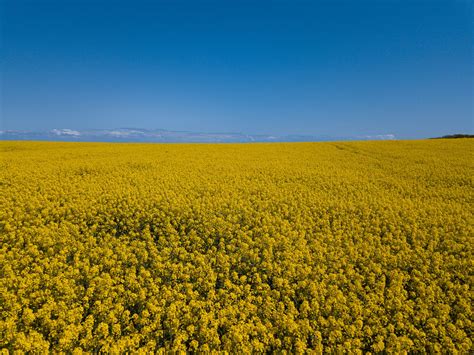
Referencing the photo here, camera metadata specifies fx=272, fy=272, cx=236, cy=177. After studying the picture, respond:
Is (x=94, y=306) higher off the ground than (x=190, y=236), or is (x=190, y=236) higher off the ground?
(x=190, y=236)

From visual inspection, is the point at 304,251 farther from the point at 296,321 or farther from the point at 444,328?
the point at 444,328

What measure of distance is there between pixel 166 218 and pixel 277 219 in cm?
419

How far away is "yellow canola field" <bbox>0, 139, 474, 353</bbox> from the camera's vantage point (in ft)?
17.3

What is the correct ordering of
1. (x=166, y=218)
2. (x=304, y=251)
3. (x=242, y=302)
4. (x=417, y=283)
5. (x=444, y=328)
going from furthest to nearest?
1. (x=166, y=218)
2. (x=304, y=251)
3. (x=417, y=283)
4. (x=242, y=302)
5. (x=444, y=328)

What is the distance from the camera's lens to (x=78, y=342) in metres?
5.10

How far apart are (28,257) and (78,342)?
3417 mm

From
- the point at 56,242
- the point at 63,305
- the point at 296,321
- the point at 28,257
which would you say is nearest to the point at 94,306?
the point at 63,305

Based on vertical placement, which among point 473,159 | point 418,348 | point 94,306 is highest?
point 473,159

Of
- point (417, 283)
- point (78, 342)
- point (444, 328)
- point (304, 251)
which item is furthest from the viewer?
point (304, 251)

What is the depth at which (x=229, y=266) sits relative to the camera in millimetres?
7547

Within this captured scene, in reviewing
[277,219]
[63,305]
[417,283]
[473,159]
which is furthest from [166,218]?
[473,159]

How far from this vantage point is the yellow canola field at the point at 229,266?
5.27 m

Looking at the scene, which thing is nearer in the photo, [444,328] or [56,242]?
[444,328]

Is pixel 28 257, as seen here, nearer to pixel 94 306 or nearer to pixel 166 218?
pixel 94 306
